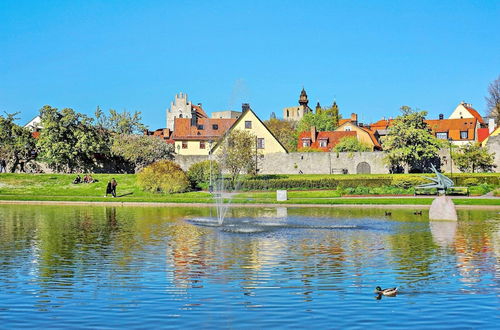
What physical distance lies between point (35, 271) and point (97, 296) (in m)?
4.19

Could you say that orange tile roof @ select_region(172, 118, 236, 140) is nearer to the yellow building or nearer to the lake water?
the yellow building

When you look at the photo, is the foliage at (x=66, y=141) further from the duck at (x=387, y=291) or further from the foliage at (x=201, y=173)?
the duck at (x=387, y=291)

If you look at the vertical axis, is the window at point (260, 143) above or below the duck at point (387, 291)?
above

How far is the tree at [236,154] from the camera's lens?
6347cm

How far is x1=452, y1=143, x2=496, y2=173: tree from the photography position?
2692 inches

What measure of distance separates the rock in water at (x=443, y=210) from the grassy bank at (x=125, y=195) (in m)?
10.2

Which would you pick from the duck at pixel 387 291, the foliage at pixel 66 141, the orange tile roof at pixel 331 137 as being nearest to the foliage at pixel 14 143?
the foliage at pixel 66 141

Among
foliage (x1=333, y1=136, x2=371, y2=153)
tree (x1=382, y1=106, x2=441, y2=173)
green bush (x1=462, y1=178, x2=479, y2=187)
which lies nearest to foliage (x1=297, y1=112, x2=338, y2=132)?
foliage (x1=333, y1=136, x2=371, y2=153)

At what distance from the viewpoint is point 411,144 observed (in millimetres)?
72938

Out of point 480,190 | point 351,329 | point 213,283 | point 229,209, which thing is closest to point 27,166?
point 229,209

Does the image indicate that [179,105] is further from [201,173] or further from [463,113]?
[201,173]

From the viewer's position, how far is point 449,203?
33.5m

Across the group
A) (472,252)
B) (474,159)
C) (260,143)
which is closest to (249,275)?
(472,252)

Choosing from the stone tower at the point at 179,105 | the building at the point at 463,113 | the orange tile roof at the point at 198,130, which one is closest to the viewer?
the orange tile roof at the point at 198,130
